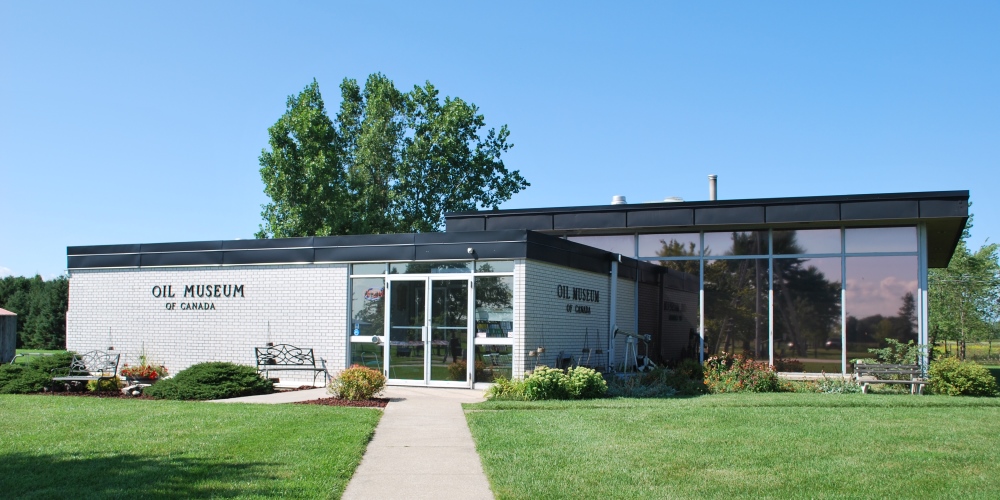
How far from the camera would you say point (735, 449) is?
950 cm

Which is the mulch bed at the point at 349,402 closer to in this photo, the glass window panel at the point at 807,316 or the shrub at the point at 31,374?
the shrub at the point at 31,374

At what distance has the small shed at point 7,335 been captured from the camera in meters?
28.8

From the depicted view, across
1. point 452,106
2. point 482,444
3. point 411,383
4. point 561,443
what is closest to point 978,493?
point 561,443

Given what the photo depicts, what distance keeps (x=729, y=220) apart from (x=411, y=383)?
8360 millimetres

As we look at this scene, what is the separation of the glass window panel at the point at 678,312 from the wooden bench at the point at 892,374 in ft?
13.3

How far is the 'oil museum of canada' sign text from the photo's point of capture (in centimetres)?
1856

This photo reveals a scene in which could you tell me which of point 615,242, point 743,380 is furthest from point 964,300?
point 743,380

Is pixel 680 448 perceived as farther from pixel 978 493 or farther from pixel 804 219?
pixel 804 219

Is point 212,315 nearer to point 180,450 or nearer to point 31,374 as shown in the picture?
point 31,374

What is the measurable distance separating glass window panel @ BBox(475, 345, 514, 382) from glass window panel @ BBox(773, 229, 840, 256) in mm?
7542

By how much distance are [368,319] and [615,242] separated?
7.16m

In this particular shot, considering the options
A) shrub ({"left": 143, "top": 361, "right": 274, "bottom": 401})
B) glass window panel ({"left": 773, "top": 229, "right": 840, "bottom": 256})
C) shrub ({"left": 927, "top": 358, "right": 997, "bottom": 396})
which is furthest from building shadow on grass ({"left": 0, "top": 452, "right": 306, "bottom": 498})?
glass window panel ({"left": 773, "top": 229, "right": 840, "bottom": 256})

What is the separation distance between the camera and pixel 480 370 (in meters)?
16.5

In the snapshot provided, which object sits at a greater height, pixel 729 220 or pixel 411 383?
pixel 729 220
